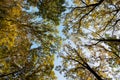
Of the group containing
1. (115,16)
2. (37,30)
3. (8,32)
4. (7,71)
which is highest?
(115,16)

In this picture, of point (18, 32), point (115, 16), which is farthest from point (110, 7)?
point (18, 32)

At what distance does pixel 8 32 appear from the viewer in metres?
12.6

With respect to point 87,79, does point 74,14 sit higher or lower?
higher

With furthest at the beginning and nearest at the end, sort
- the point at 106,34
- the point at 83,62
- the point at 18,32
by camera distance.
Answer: the point at 83,62 → the point at 106,34 → the point at 18,32

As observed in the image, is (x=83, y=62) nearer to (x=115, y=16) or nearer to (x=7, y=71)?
(x=115, y=16)

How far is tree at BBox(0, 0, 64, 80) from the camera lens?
13164 millimetres

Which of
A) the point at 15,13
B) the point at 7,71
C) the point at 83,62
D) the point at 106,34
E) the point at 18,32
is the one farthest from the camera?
the point at 83,62

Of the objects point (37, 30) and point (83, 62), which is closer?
point (37, 30)

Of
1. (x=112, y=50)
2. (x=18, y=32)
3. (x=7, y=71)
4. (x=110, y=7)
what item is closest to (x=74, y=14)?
(x=110, y=7)

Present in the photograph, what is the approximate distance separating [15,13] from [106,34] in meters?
6.20

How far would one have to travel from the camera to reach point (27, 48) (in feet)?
47.9

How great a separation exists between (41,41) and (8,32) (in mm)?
2600

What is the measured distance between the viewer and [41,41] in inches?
574

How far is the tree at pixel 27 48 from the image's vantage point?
13.2 meters
